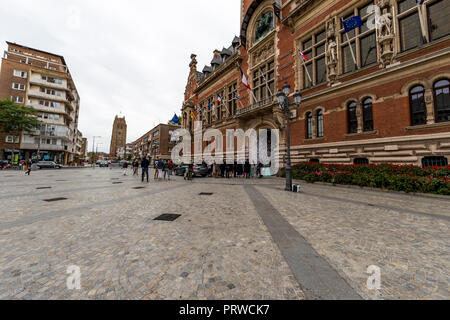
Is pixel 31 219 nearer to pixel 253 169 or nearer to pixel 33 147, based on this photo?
pixel 253 169

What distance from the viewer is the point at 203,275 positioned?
2.17m

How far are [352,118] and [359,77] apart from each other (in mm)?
2815

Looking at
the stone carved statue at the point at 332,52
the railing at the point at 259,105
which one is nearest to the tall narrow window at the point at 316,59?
the stone carved statue at the point at 332,52

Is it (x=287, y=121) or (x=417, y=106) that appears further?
(x=417, y=106)

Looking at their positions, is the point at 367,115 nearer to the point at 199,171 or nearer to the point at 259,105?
the point at 259,105

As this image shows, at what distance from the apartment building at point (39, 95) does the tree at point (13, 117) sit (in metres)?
4.49

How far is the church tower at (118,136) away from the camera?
113688 mm

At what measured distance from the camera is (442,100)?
31.3 ft

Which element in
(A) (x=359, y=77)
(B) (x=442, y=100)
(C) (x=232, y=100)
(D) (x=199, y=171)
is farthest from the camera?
(C) (x=232, y=100)

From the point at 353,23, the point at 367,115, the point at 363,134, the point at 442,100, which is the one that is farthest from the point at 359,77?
the point at 442,100

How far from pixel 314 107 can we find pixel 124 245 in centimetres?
1654

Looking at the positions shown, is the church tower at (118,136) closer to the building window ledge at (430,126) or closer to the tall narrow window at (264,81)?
the tall narrow window at (264,81)

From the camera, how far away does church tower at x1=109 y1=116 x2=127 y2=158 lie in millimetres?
113688

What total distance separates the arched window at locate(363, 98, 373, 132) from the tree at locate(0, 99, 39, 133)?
1993 inches
